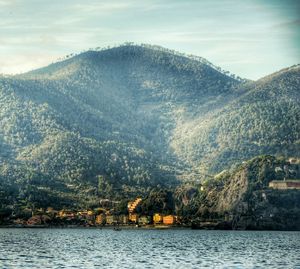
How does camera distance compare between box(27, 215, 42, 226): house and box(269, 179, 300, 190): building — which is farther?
box(27, 215, 42, 226): house

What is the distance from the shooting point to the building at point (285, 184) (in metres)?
186

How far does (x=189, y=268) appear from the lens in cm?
7975

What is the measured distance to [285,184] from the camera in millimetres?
188375

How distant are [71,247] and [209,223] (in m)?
89.7

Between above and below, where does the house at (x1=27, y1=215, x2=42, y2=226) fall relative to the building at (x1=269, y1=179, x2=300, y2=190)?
below

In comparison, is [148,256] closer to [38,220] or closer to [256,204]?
[256,204]

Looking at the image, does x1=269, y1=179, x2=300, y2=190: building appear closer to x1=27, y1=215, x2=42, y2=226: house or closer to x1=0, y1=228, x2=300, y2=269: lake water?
x1=27, y1=215, x2=42, y2=226: house

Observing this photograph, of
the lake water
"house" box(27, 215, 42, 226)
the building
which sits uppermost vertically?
the building

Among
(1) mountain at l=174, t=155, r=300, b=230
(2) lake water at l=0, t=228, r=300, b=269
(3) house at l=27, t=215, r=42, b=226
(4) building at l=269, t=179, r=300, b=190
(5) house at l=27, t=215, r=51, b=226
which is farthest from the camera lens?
(5) house at l=27, t=215, r=51, b=226

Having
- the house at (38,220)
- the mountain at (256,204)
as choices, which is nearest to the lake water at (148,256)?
the mountain at (256,204)

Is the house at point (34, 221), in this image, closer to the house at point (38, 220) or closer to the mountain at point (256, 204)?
the house at point (38, 220)

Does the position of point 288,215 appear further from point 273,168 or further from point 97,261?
point 97,261

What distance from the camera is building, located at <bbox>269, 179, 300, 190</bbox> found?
186250 millimetres

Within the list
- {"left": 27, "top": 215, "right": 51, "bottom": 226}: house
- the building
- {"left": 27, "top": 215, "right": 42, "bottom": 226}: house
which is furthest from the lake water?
{"left": 27, "top": 215, "right": 51, "bottom": 226}: house
